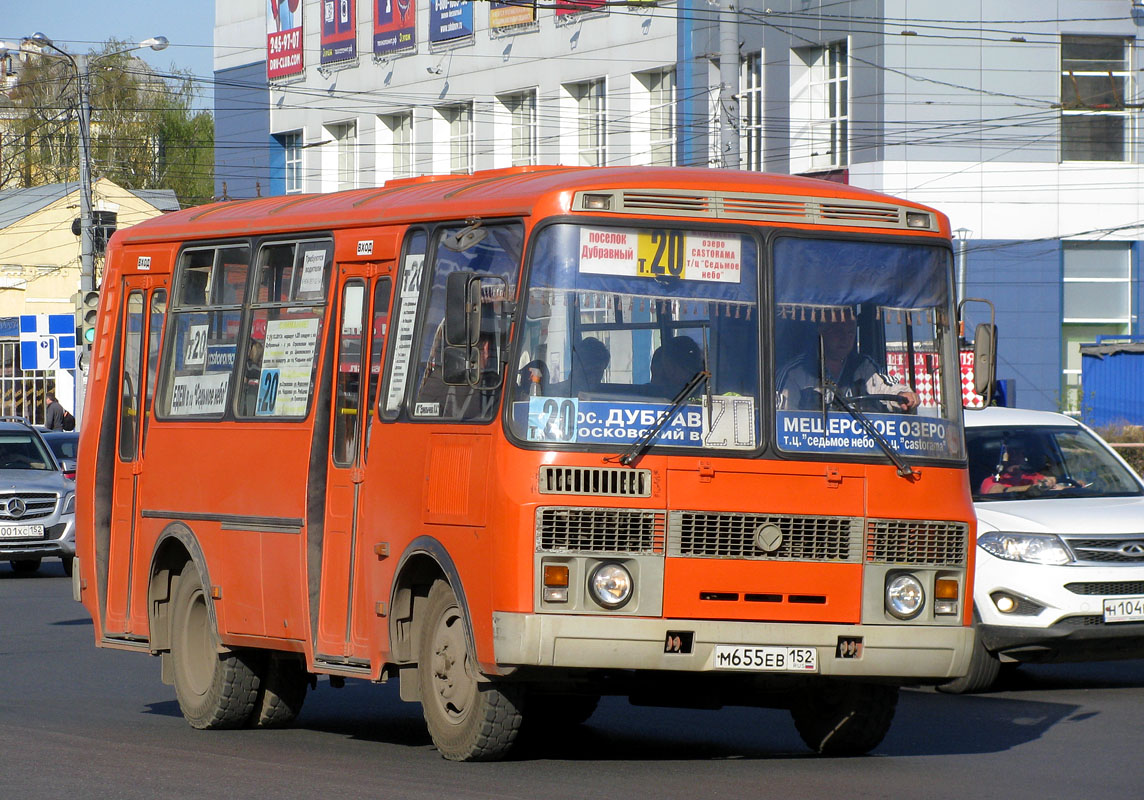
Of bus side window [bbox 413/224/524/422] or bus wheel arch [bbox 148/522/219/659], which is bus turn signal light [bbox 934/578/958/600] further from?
bus wheel arch [bbox 148/522/219/659]

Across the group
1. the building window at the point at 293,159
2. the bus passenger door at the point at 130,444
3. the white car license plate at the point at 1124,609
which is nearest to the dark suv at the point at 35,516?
the bus passenger door at the point at 130,444

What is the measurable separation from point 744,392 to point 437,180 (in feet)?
8.44

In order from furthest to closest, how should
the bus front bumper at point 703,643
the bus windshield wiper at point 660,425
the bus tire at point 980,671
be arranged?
the bus tire at point 980,671, the bus windshield wiper at point 660,425, the bus front bumper at point 703,643

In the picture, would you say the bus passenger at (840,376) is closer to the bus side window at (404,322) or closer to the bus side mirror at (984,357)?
the bus side mirror at (984,357)

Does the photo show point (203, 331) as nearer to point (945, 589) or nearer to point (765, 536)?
point (765, 536)

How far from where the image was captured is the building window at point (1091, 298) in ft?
143

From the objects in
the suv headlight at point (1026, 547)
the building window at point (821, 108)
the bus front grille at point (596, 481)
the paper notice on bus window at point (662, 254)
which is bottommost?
the suv headlight at point (1026, 547)

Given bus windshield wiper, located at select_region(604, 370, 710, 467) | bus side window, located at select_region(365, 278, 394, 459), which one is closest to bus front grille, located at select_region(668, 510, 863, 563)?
bus windshield wiper, located at select_region(604, 370, 710, 467)

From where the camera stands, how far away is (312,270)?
1064 cm

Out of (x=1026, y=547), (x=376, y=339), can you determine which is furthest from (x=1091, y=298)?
(x=376, y=339)

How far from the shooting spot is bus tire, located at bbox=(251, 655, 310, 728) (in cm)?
1132

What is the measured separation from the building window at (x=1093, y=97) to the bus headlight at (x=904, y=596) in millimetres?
35439

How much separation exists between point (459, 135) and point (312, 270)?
47.1 meters

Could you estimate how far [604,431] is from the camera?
869 cm
